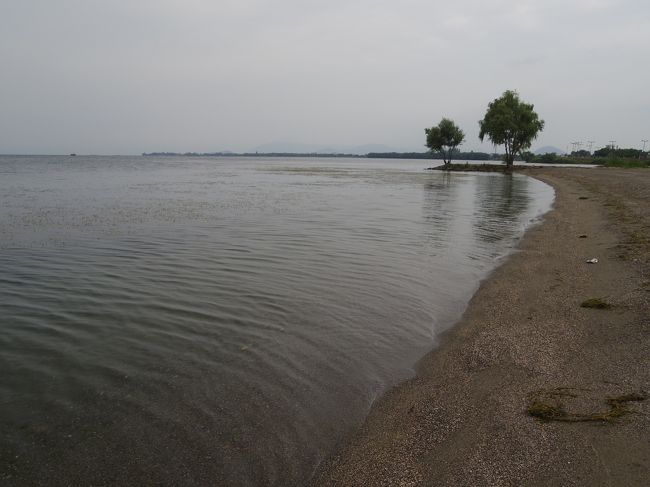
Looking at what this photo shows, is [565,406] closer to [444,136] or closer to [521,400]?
[521,400]

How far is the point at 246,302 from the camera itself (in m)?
9.30

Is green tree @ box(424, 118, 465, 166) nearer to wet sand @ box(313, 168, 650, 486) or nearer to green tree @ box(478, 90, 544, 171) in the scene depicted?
green tree @ box(478, 90, 544, 171)

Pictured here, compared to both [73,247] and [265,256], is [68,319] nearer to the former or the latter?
[265,256]

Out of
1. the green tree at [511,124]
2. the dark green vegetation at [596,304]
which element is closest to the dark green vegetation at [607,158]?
the green tree at [511,124]

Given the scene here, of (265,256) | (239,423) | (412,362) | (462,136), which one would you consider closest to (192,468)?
(239,423)

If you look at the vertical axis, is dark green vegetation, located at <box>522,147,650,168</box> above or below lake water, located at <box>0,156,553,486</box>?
above

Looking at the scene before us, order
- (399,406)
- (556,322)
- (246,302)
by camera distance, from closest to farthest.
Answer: (399,406), (556,322), (246,302)

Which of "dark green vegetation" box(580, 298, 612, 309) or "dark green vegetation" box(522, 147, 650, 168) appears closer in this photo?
"dark green vegetation" box(580, 298, 612, 309)

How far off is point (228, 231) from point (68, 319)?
9811 millimetres

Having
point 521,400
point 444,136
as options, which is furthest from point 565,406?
point 444,136

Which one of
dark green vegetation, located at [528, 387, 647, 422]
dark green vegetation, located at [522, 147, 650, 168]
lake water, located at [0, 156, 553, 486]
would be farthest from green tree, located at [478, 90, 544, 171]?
dark green vegetation, located at [528, 387, 647, 422]

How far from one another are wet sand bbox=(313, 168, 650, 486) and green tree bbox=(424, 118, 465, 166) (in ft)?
321

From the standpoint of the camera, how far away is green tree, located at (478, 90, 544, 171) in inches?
3214

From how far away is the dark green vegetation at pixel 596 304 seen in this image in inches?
323
